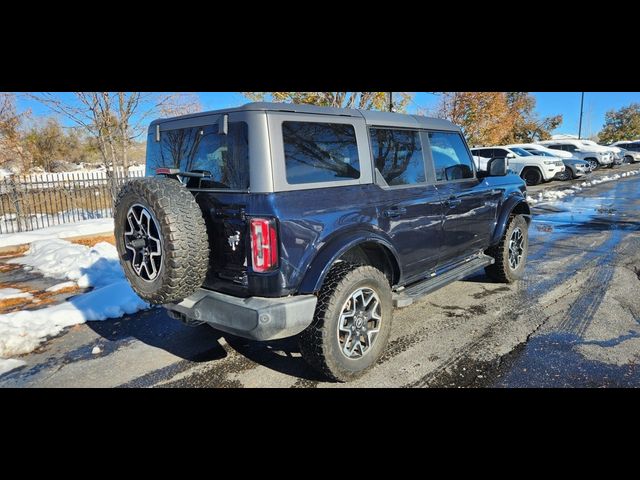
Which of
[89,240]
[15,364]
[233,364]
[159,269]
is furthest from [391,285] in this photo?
[89,240]

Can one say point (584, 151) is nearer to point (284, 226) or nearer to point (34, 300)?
point (284, 226)

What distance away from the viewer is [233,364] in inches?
134

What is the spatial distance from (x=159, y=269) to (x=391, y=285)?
194 cm

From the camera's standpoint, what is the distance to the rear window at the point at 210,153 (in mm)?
2744

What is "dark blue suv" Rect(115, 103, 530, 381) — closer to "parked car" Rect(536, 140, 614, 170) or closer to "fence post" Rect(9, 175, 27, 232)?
"fence post" Rect(9, 175, 27, 232)

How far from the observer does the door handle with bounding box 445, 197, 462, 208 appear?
4065 millimetres

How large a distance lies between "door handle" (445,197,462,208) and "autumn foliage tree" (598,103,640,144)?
56.1 meters

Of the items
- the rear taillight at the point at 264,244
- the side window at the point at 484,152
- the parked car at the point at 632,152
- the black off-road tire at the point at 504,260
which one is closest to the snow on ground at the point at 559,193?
the side window at the point at 484,152

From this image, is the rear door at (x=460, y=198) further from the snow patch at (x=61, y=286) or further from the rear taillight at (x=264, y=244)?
the snow patch at (x=61, y=286)

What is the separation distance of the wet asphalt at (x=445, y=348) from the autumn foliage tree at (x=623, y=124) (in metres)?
54.2

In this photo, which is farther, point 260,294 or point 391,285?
point 391,285

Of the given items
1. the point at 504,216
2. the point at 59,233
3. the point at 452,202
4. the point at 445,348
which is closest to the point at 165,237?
the point at 445,348

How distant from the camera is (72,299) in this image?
5.00 m
